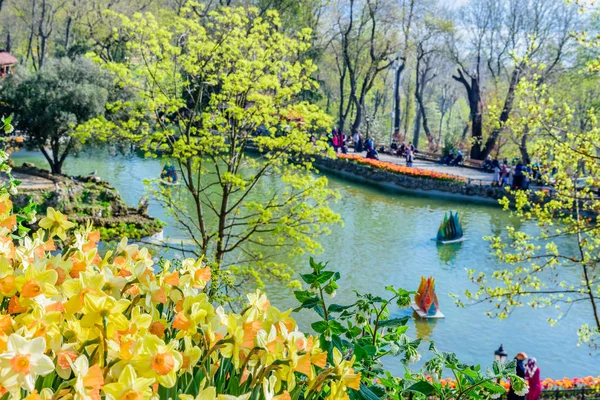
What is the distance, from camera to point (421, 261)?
19906 mm

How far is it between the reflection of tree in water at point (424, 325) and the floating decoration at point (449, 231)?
7.16 meters

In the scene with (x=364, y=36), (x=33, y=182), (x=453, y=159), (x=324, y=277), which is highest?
(x=364, y=36)

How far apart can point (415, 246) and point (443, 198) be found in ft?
32.2

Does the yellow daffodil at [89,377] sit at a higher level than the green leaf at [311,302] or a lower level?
higher

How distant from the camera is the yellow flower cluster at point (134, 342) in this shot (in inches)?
73.7

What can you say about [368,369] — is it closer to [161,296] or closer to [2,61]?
[161,296]

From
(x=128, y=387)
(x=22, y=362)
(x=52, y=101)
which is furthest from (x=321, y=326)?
(x=52, y=101)

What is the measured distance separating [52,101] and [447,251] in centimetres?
1529

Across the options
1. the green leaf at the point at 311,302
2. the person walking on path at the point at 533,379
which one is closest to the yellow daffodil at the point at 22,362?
the green leaf at the point at 311,302

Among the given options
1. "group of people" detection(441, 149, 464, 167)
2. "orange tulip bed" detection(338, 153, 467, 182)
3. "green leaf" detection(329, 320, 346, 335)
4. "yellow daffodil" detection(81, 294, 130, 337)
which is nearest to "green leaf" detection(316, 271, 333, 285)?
"green leaf" detection(329, 320, 346, 335)

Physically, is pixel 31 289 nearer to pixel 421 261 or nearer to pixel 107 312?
pixel 107 312

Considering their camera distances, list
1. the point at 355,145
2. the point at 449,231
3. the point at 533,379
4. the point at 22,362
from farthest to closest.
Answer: the point at 355,145 < the point at 449,231 < the point at 533,379 < the point at 22,362

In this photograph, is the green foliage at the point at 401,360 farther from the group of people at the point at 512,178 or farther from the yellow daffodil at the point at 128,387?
the group of people at the point at 512,178

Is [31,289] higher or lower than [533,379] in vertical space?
higher
